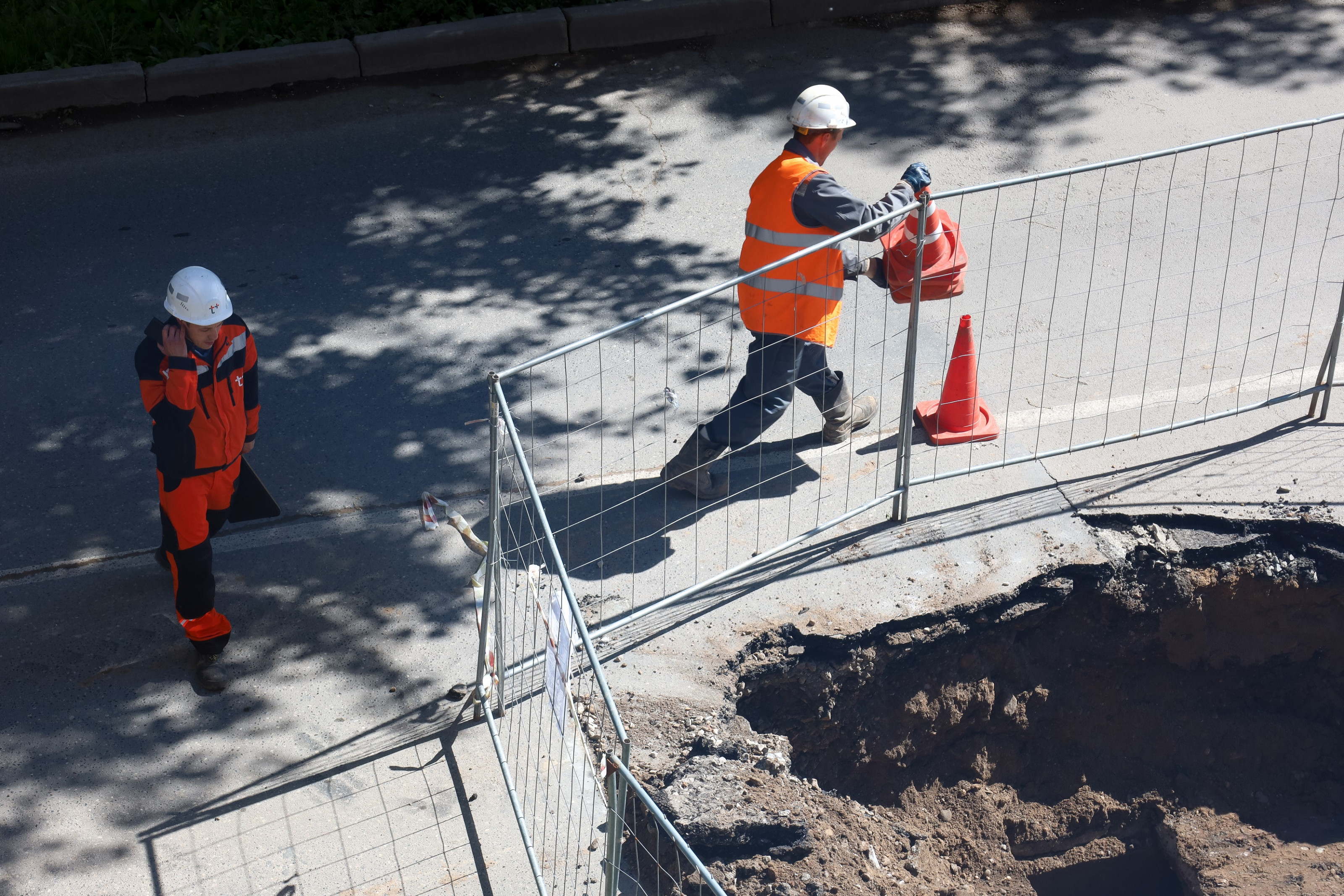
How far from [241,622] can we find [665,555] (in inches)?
75.9

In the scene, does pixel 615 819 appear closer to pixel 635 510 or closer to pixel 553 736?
pixel 553 736

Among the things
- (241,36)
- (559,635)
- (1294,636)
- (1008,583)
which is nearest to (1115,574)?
(1008,583)

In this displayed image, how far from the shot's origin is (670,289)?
290 inches

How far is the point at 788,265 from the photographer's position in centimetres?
534

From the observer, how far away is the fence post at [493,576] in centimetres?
417

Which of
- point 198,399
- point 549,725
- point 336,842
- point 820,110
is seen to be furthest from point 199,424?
point 820,110

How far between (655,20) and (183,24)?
385cm

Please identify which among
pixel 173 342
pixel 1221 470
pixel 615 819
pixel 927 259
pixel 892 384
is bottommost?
pixel 1221 470

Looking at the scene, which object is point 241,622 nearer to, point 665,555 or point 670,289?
point 665,555

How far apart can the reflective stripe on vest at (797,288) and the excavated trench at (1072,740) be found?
1499 mm

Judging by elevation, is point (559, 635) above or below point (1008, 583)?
above

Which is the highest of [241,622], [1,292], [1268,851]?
[1,292]

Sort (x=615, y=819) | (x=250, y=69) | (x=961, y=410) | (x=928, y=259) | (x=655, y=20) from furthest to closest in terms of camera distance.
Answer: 1. (x=655, y=20)
2. (x=250, y=69)
3. (x=961, y=410)
4. (x=928, y=259)
5. (x=615, y=819)

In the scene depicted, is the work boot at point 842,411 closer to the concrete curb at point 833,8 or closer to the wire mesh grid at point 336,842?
the wire mesh grid at point 336,842
